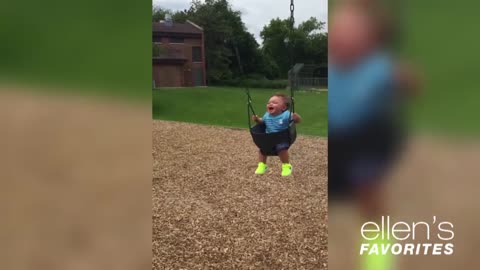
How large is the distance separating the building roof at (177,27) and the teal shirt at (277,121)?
1107 mm

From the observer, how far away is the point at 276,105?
373cm

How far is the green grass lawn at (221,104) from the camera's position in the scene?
14.2 ft

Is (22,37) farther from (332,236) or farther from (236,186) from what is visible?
(236,186)

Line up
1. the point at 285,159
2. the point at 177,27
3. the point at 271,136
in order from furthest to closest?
1. the point at 177,27
2. the point at 285,159
3. the point at 271,136

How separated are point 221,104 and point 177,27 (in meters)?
1.07

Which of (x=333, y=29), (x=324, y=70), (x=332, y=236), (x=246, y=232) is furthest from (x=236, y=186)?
(x=333, y=29)

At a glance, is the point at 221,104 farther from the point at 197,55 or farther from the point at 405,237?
the point at 405,237

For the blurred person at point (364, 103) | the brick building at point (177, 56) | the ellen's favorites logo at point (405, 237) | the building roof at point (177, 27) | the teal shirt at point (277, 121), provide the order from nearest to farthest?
the blurred person at point (364, 103) < the ellen's favorites logo at point (405, 237) < the teal shirt at point (277, 121) < the brick building at point (177, 56) < the building roof at point (177, 27)

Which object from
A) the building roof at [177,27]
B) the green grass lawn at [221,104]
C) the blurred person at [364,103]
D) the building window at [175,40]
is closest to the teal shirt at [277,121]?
the green grass lawn at [221,104]

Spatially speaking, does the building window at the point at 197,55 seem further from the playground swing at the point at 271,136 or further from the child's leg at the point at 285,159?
the child's leg at the point at 285,159

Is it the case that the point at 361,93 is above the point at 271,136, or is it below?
above

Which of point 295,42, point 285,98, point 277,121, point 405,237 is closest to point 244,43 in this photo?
point 295,42

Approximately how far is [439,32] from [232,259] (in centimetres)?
224

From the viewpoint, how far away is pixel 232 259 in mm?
3908
